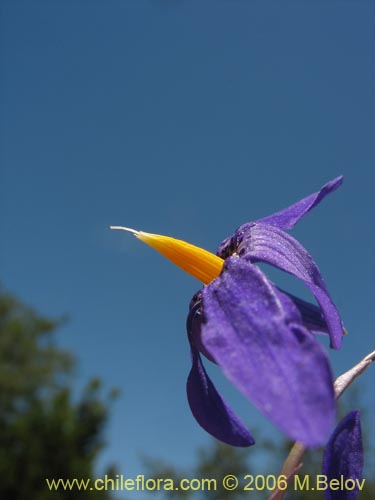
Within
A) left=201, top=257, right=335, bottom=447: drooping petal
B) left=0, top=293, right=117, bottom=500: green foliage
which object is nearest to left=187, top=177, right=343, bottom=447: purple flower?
left=201, top=257, right=335, bottom=447: drooping petal

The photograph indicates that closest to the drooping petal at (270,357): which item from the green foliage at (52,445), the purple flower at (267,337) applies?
the purple flower at (267,337)

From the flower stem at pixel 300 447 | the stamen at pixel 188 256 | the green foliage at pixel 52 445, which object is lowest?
the flower stem at pixel 300 447

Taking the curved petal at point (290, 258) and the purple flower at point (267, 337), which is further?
the curved petal at point (290, 258)

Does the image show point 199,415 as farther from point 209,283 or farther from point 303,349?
point 303,349

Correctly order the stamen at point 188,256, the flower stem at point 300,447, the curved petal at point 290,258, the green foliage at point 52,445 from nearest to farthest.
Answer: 1. the flower stem at point 300,447
2. the curved petal at point 290,258
3. the stamen at point 188,256
4. the green foliage at point 52,445

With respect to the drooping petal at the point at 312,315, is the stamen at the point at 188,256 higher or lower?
higher

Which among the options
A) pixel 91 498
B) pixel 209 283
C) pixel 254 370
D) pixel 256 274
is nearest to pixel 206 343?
pixel 254 370

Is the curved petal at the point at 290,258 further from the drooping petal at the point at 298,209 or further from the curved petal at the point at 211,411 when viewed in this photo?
the curved petal at the point at 211,411

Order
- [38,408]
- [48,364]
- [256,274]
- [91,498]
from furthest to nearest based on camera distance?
[48,364] → [38,408] → [91,498] → [256,274]
